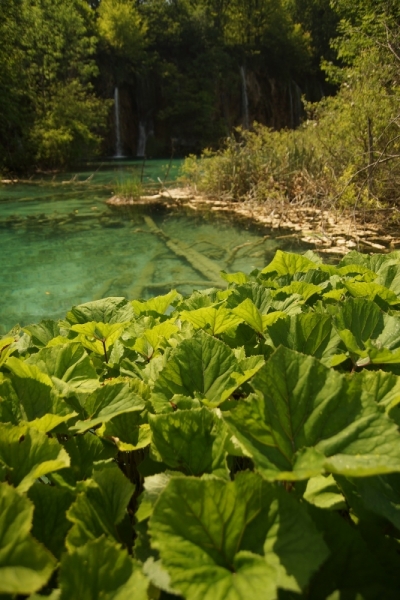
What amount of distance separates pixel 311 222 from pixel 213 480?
7944 millimetres

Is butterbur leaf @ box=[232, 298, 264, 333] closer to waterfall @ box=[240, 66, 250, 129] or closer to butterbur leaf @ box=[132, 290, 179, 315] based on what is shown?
butterbur leaf @ box=[132, 290, 179, 315]

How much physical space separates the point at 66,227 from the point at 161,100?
76.7ft

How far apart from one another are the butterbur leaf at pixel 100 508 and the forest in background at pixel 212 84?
6.29 meters

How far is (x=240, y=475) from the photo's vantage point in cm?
44

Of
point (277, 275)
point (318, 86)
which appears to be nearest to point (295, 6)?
point (318, 86)

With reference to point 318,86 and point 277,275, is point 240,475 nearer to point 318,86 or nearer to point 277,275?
point 277,275

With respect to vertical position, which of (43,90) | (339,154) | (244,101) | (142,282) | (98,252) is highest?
(244,101)

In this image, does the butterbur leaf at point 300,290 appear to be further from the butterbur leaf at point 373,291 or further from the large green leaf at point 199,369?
the large green leaf at point 199,369

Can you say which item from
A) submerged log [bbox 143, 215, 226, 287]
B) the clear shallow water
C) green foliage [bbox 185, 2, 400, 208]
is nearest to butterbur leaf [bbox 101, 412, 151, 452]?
the clear shallow water

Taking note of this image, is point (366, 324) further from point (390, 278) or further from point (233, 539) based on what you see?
point (233, 539)

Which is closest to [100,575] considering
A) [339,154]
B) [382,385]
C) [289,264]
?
[382,385]

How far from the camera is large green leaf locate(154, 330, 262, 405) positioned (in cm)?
71

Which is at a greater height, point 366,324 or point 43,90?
point 43,90

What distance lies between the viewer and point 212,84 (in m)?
29.4
